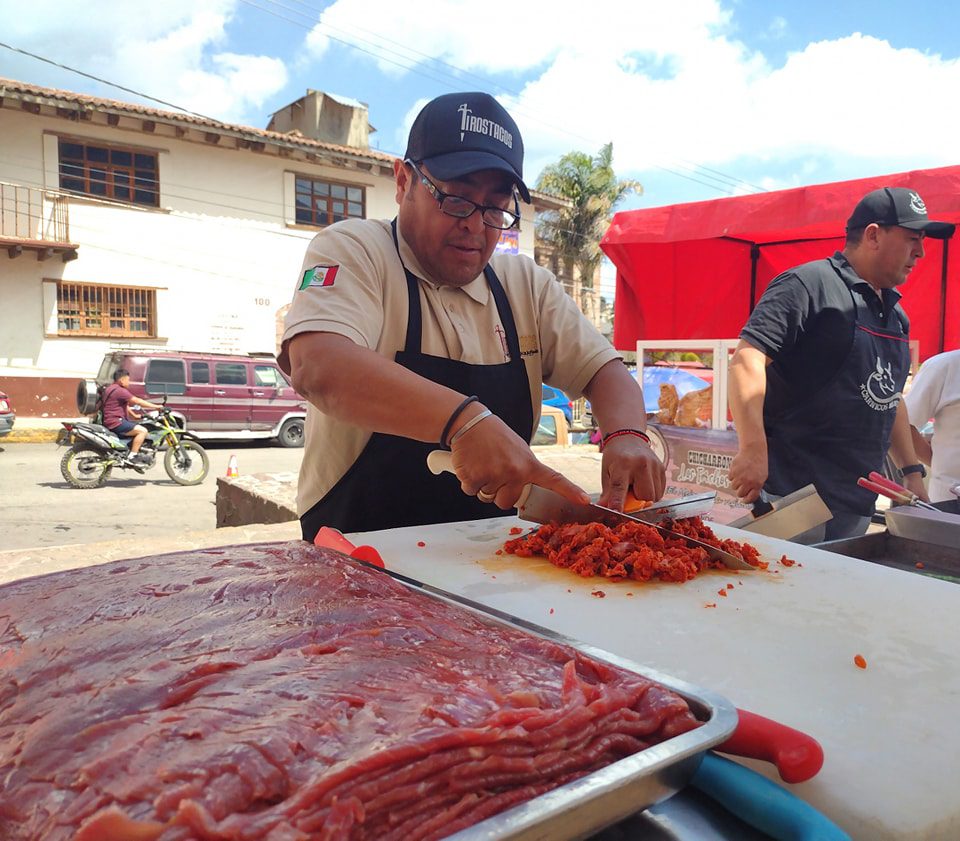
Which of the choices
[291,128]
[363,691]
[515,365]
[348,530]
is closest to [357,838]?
[363,691]

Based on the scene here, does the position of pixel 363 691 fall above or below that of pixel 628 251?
below

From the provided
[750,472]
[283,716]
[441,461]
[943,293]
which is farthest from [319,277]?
[943,293]

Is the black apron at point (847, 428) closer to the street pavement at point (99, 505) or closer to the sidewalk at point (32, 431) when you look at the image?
the street pavement at point (99, 505)

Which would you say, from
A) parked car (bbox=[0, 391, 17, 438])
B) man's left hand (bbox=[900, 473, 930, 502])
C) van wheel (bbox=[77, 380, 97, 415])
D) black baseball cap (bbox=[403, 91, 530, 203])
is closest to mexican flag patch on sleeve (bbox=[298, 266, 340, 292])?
black baseball cap (bbox=[403, 91, 530, 203])

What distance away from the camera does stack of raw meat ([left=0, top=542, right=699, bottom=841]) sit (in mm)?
680

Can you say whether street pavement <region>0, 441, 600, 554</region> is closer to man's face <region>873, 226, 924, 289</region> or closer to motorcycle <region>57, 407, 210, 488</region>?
motorcycle <region>57, 407, 210, 488</region>

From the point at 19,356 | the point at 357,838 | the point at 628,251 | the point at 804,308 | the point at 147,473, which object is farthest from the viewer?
the point at 19,356

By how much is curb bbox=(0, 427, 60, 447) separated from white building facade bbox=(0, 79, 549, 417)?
159 cm

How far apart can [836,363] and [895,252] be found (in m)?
0.63

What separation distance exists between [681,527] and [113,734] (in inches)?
66.8

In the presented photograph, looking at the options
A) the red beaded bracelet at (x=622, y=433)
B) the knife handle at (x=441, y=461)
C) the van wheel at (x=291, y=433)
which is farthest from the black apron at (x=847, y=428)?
the van wheel at (x=291, y=433)

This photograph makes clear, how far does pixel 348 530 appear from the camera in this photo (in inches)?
98.0

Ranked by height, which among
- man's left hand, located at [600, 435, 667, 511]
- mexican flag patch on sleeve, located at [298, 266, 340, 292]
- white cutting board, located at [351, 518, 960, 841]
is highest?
mexican flag patch on sleeve, located at [298, 266, 340, 292]

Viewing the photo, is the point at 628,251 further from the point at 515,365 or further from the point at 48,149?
the point at 48,149
